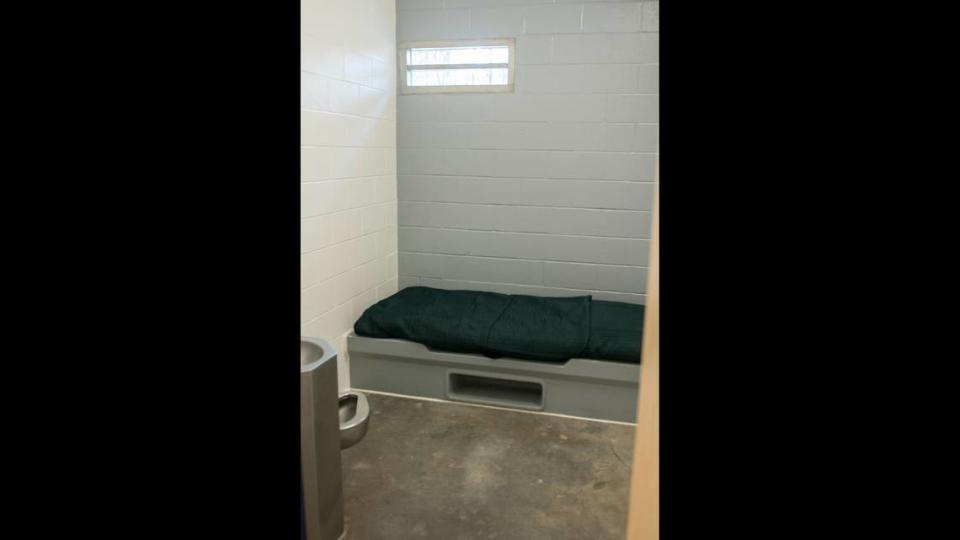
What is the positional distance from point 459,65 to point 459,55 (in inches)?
2.3

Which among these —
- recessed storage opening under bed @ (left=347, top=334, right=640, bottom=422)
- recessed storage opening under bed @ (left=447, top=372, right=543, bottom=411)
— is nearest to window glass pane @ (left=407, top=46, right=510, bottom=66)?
recessed storage opening under bed @ (left=347, top=334, right=640, bottom=422)

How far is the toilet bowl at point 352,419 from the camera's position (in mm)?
2238

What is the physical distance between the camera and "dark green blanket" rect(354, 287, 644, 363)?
3.05 metres

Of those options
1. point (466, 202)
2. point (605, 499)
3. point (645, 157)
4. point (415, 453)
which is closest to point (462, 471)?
point (415, 453)

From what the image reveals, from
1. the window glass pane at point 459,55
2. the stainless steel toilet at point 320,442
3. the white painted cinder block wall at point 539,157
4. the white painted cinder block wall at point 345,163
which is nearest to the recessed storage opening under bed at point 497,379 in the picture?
the white painted cinder block wall at point 345,163

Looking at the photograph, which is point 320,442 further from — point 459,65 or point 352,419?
point 459,65

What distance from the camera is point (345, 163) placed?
10.5ft

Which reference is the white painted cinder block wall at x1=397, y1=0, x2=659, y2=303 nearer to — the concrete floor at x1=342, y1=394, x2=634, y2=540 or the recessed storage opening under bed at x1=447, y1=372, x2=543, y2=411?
the recessed storage opening under bed at x1=447, y1=372, x2=543, y2=411

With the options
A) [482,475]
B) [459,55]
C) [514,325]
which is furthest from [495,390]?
[459,55]

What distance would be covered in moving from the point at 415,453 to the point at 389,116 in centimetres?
199

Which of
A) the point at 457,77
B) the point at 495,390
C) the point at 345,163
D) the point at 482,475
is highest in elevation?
the point at 457,77

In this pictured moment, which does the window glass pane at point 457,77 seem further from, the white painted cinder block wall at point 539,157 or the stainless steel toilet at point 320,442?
the stainless steel toilet at point 320,442
